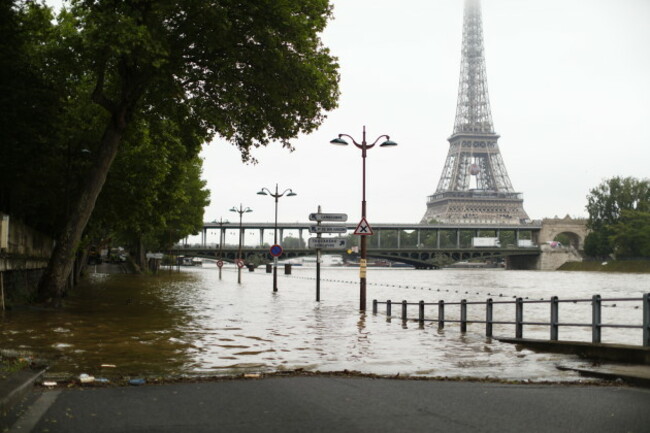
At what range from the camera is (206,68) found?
2359 centimetres

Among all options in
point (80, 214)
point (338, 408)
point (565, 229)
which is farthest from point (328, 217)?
point (565, 229)

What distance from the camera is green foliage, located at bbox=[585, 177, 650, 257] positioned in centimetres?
11462

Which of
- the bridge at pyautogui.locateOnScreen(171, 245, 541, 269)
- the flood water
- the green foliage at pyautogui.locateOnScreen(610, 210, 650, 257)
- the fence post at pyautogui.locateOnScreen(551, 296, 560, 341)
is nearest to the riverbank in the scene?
Result: the green foliage at pyautogui.locateOnScreen(610, 210, 650, 257)

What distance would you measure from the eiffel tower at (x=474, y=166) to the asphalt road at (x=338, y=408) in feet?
546

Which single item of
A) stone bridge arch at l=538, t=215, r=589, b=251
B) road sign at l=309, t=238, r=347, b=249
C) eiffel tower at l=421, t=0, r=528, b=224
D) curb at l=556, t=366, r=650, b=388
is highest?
eiffel tower at l=421, t=0, r=528, b=224

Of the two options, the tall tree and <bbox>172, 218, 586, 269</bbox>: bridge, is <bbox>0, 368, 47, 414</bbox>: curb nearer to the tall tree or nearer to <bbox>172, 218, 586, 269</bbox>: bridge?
the tall tree

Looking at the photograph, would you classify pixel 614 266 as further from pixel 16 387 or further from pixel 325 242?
pixel 16 387

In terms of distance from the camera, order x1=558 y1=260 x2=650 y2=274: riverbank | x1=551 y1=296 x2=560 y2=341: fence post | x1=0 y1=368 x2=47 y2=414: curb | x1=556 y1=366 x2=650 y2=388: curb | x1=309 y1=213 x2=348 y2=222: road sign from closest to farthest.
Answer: x1=0 y1=368 x2=47 y2=414: curb → x1=556 y1=366 x2=650 y2=388: curb → x1=551 y1=296 x2=560 y2=341: fence post → x1=309 y1=213 x2=348 y2=222: road sign → x1=558 y1=260 x2=650 y2=274: riverbank

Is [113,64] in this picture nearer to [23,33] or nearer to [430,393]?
[23,33]

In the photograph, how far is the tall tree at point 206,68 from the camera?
1981 centimetres

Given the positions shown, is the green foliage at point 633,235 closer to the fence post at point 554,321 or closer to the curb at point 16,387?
the fence post at point 554,321

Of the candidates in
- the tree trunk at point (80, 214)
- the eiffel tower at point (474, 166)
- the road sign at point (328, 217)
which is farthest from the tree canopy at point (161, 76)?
the eiffel tower at point (474, 166)

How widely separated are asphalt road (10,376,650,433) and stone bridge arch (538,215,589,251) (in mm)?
138669

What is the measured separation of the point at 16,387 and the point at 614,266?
380ft
